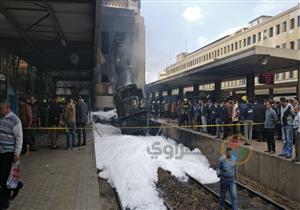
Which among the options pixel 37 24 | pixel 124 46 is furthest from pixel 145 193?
pixel 124 46

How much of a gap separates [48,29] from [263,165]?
26.4 ft

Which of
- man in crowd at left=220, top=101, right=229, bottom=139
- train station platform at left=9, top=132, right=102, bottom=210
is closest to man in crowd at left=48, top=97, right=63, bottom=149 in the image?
train station platform at left=9, top=132, right=102, bottom=210

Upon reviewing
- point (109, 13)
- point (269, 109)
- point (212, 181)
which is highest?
point (109, 13)

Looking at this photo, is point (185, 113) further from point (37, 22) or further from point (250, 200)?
point (37, 22)

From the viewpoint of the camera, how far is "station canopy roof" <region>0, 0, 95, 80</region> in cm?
927

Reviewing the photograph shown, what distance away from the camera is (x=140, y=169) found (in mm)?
12578

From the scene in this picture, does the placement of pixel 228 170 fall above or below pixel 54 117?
below

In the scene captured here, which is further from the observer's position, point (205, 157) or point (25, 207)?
point (205, 157)

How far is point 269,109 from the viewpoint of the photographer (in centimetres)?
1212

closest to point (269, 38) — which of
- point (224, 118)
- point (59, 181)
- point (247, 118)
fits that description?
point (224, 118)

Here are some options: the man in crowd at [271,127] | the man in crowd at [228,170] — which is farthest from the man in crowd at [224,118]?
the man in crowd at [228,170]

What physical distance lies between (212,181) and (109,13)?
18.9 meters

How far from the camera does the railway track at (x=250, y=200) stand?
9609mm

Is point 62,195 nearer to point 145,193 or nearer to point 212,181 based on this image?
point 145,193
